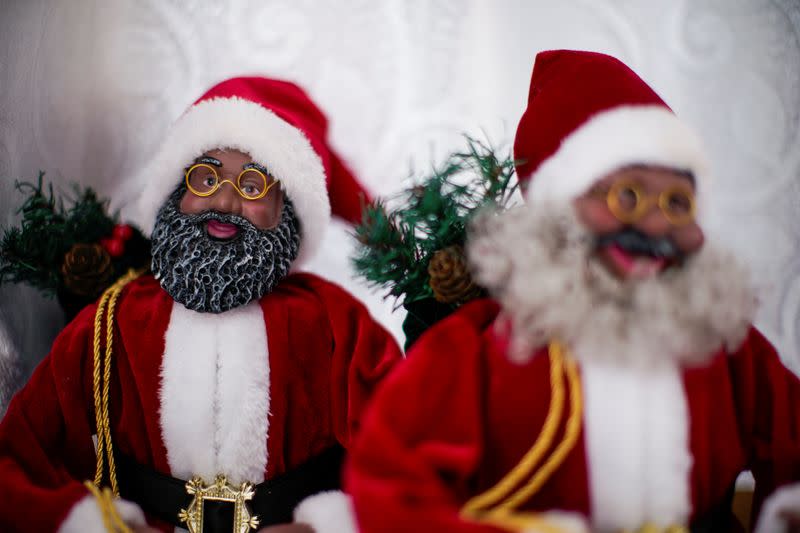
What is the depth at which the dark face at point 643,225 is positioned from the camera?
822 mm

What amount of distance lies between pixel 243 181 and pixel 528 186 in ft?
1.67

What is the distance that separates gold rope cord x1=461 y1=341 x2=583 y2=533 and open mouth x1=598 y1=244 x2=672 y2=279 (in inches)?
5.7

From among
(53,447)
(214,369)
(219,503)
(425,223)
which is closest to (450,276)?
(425,223)

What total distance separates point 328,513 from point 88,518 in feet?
1.23

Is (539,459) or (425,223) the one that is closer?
(539,459)

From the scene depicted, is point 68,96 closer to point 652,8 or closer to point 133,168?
point 133,168

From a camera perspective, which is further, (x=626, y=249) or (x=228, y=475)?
(x=228, y=475)

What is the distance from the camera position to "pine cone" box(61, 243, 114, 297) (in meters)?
1.19

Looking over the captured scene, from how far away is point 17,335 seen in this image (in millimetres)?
1288

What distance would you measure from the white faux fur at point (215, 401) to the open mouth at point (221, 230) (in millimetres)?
154

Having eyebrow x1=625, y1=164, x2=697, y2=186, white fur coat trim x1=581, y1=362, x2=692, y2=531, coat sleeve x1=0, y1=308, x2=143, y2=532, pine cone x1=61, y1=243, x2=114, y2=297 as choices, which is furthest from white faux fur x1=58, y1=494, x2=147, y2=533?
eyebrow x1=625, y1=164, x2=697, y2=186

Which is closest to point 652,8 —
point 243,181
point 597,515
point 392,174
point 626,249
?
point 392,174

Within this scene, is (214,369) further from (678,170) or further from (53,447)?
(678,170)

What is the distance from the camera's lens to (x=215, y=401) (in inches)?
42.4
